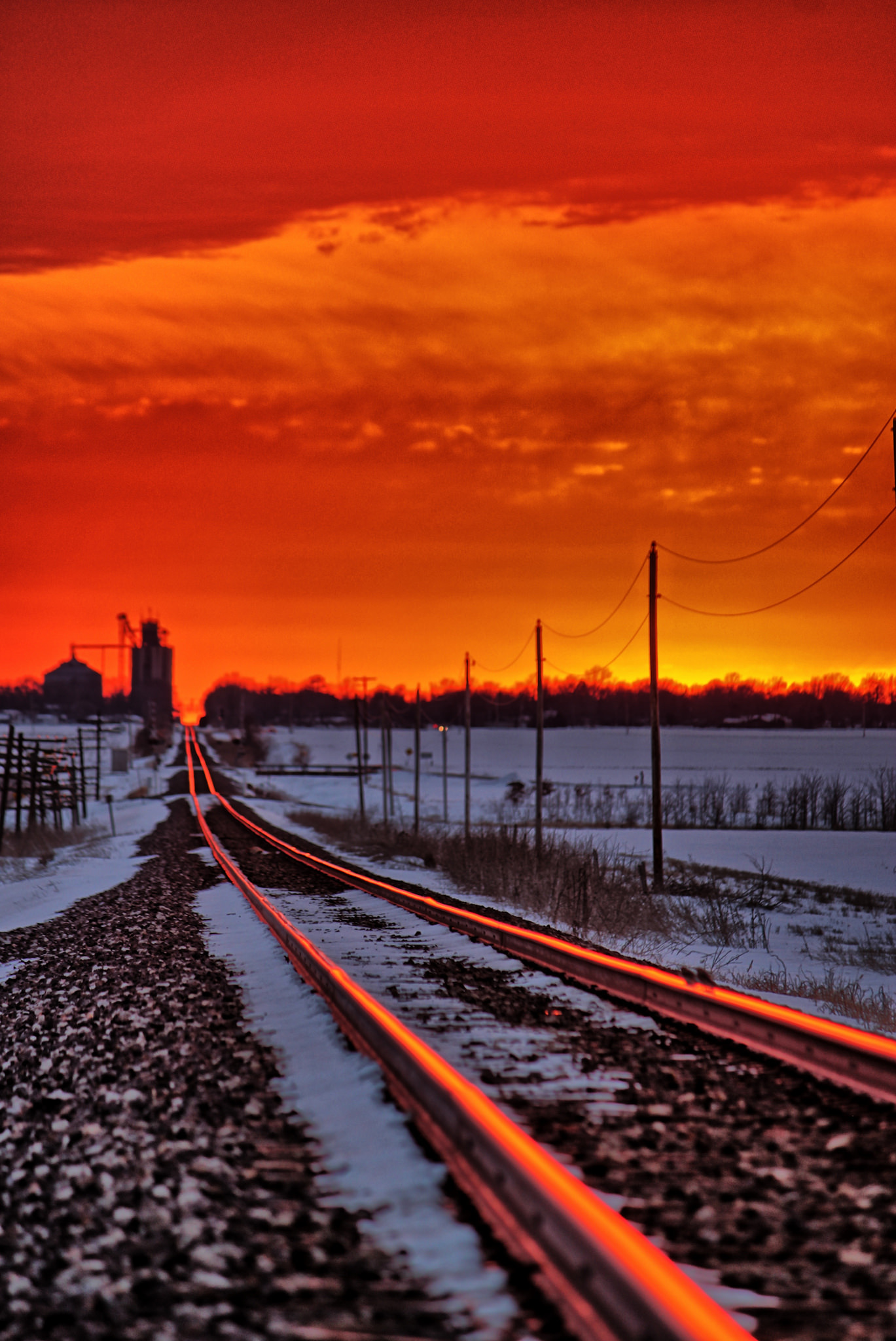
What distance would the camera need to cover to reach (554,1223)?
3.01 m

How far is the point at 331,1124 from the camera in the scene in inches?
181

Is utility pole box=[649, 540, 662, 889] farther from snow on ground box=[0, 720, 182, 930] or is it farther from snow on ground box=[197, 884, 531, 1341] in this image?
snow on ground box=[197, 884, 531, 1341]

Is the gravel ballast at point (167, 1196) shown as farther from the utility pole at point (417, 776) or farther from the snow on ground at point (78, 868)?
the utility pole at point (417, 776)

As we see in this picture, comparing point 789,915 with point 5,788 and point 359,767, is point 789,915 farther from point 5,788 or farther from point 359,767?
point 359,767

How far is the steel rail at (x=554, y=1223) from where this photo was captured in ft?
8.07

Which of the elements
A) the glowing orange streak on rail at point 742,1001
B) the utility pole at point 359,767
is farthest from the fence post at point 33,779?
the glowing orange streak on rail at point 742,1001

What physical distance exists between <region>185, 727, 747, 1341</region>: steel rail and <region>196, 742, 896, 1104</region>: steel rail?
6.14 feet

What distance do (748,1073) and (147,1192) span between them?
2.84 metres

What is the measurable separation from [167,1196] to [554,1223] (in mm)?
1607

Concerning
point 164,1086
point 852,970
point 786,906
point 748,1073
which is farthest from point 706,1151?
point 786,906

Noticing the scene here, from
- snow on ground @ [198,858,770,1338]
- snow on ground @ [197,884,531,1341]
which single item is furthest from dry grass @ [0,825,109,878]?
snow on ground @ [197,884,531,1341]

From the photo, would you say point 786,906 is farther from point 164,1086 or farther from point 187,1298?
point 187,1298

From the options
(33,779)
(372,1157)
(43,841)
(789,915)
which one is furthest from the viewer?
(33,779)

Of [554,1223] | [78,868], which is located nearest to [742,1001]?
[554,1223]
